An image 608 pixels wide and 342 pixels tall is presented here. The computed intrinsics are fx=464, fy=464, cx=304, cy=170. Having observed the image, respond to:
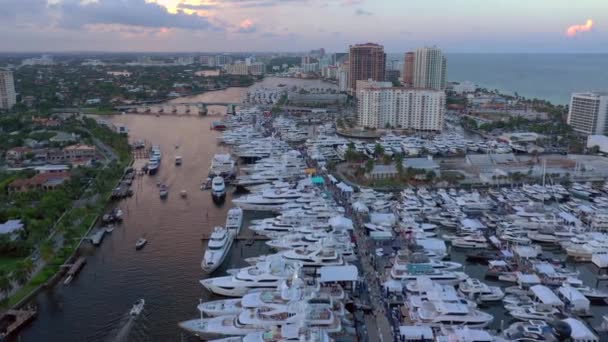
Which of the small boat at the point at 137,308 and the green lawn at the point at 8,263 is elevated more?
the green lawn at the point at 8,263

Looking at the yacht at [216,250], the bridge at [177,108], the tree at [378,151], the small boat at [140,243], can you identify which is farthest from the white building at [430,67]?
the small boat at [140,243]

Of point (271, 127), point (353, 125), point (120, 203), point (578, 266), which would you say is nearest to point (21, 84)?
point (271, 127)

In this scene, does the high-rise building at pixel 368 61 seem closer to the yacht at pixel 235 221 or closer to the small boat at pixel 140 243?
the yacht at pixel 235 221

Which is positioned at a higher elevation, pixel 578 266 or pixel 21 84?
pixel 21 84

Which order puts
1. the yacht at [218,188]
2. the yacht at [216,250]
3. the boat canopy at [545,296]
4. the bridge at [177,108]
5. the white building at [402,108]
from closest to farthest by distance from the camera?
the boat canopy at [545,296]
the yacht at [216,250]
the yacht at [218,188]
the white building at [402,108]
the bridge at [177,108]

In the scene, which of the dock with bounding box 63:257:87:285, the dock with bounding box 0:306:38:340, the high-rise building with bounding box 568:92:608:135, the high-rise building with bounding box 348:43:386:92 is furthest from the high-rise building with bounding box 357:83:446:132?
the dock with bounding box 0:306:38:340

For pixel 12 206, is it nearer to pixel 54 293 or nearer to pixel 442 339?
pixel 54 293
